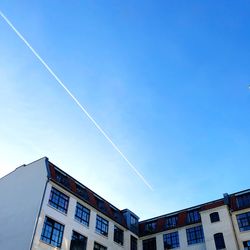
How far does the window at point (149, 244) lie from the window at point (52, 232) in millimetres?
14621

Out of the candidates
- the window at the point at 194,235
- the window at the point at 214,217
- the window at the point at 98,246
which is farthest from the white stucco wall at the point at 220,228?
the window at the point at 98,246

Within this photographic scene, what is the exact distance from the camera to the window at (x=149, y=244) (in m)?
38.5

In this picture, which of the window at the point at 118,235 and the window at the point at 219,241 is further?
the window at the point at 118,235

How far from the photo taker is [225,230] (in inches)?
1282

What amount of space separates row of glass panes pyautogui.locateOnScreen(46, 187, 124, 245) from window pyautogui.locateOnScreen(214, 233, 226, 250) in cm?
1141

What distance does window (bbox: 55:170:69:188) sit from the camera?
104 ft

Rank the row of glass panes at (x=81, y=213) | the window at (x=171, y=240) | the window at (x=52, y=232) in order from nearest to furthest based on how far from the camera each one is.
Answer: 1. the window at (x=52, y=232)
2. the row of glass panes at (x=81, y=213)
3. the window at (x=171, y=240)

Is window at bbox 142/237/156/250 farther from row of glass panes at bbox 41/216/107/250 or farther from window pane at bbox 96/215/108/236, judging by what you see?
row of glass panes at bbox 41/216/107/250

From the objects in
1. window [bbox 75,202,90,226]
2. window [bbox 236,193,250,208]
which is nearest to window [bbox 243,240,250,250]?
window [bbox 236,193,250,208]

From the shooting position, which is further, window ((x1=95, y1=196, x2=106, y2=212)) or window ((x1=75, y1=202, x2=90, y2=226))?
window ((x1=95, y1=196, x2=106, y2=212))

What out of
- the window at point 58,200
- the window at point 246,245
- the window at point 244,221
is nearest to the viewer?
the window at point 58,200

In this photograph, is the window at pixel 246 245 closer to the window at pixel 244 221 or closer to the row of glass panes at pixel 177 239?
the window at pixel 244 221

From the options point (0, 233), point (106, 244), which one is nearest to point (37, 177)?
point (0, 233)

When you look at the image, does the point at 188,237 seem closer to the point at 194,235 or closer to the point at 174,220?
the point at 194,235
